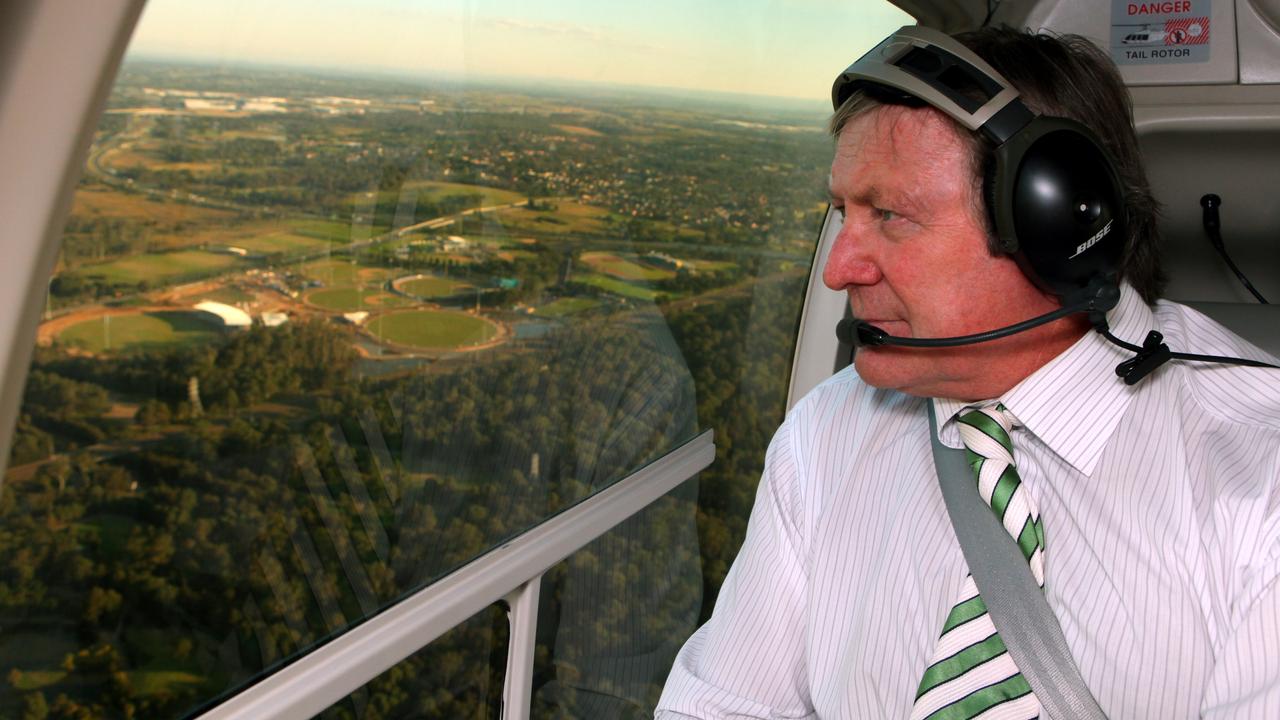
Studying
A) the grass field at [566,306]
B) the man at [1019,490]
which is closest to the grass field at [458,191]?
the grass field at [566,306]

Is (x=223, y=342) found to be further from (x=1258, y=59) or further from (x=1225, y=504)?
(x=1258, y=59)

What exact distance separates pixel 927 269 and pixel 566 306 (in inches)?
37.9

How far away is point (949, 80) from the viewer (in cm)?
124

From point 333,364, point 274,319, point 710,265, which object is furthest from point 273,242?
point 710,265

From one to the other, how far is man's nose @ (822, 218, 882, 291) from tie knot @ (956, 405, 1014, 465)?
0.69 feet

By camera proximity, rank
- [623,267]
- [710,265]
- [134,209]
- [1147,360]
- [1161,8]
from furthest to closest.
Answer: [710,265], [623,267], [1161,8], [1147,360], [134,209]

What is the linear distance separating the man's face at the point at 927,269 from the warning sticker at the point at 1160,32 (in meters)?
1.19

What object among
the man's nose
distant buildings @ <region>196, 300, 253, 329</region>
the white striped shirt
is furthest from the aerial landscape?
the man's nose

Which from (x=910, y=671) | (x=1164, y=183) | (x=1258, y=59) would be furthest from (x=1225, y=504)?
(x=1258, y=59)

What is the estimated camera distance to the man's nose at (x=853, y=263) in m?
1.28

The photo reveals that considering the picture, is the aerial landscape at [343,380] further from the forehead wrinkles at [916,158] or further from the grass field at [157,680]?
the forehead wrinkles at [916,158]

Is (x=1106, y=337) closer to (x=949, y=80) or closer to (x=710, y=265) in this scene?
(x=949, y=80)

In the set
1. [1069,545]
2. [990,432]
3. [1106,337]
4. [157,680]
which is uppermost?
[1106,337]

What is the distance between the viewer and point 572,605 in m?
2.17
